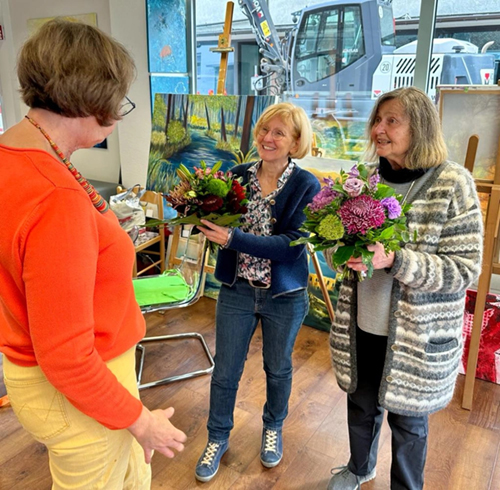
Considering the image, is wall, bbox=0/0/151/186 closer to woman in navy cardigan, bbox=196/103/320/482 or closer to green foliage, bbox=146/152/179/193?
green foliage, bbox=146/152/179/193

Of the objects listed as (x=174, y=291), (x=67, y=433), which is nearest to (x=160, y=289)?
(x=174, y=291)

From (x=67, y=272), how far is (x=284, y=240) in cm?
106

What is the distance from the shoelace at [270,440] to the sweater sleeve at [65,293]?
4.41ft

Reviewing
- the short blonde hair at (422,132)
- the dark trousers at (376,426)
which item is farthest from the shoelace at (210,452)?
the short blonde hair at (422,132)

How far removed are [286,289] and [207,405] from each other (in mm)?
1011

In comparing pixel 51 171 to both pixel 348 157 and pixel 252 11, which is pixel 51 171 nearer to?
pixel 348 157

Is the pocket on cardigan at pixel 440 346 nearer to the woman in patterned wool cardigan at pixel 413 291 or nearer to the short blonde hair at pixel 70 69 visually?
the woman in patterned wool cardigan at pixel 413 291

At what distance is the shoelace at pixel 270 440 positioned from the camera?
2.05 metres

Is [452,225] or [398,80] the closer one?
[452,225]

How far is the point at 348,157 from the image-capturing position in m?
3.10

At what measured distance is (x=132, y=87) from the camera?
12.5 feet

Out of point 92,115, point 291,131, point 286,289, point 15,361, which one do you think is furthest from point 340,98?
point 15,361

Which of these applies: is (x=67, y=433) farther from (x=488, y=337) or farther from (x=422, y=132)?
(x=488, y=337)

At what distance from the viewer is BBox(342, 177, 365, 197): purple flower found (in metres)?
1.37
